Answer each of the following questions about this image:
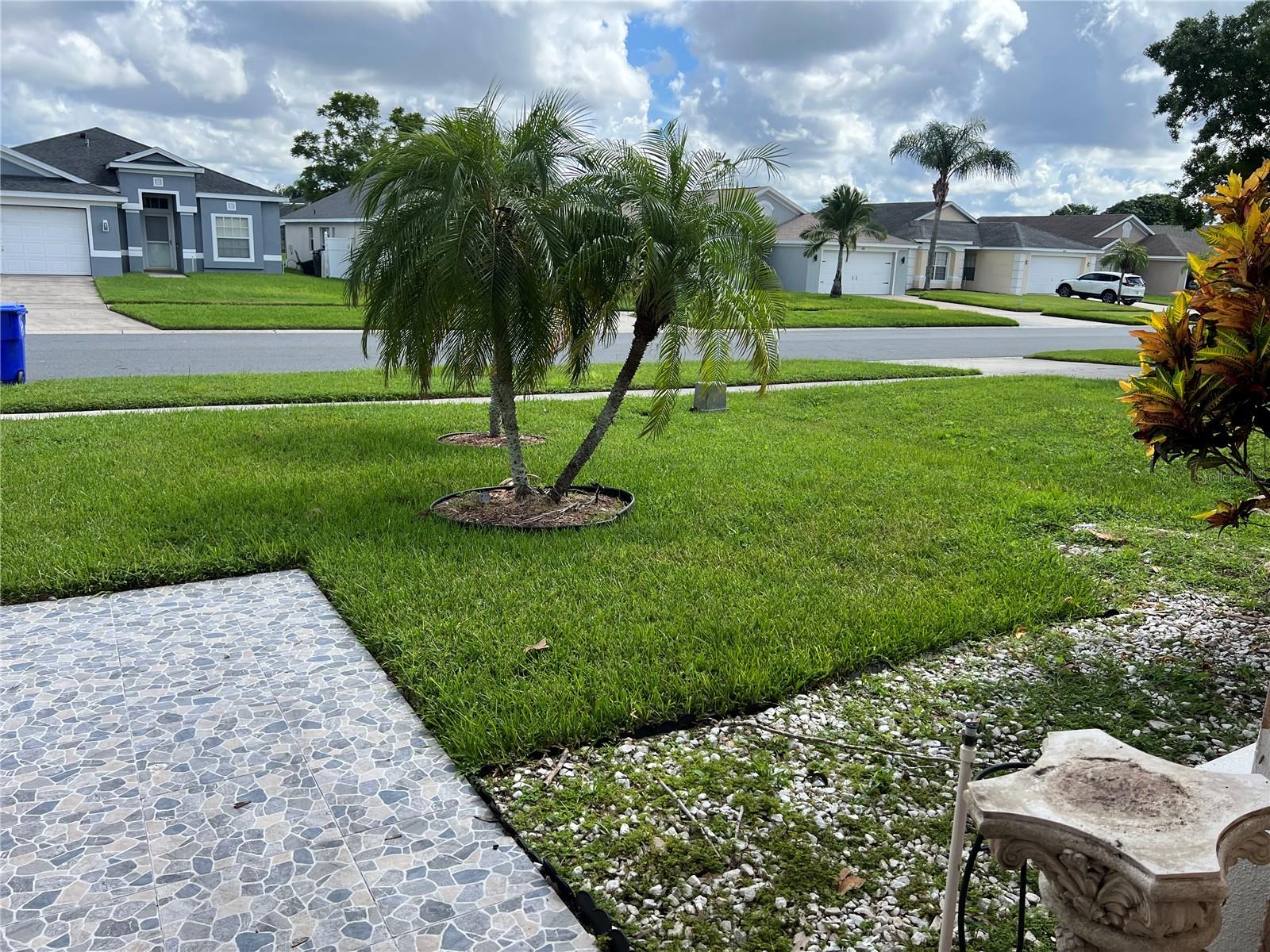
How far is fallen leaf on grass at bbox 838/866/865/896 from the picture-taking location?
3.12m

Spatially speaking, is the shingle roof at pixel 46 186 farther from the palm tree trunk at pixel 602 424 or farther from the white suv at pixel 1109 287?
the white suv at pixel 1109 287

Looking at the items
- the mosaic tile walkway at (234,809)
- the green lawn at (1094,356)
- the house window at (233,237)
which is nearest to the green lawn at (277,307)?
the house window at (233,237)

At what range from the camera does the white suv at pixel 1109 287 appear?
47.2 meters

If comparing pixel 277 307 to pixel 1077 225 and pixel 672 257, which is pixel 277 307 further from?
pixel 1077 225

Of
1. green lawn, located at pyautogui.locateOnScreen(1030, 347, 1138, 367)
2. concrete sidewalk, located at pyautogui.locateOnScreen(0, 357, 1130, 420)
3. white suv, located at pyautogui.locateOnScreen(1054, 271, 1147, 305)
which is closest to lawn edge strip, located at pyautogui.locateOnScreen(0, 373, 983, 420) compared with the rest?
concrete sidewalk, located at pyautogui.locateOnScreen(0, 357, 1130, 420)

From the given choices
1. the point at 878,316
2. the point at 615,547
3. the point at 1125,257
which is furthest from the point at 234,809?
the point at 1125,257

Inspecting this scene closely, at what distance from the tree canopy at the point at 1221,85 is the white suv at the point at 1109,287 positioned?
2972 centimetres

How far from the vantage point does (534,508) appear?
7289 millimetres

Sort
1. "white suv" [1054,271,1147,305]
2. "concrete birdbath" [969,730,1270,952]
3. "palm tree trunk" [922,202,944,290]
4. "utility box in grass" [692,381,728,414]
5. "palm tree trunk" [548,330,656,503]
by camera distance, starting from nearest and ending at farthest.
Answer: "concrete birdbath" [969,730,1270,952] < "palm tree trunk" [548,330,656,503] < "utility box in grass" [692,381,728,414] < "white suv" [1054,271,1147,305] < "palm tree trunk" [922,202,944,290]

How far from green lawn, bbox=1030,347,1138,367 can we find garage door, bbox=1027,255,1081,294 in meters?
31.0

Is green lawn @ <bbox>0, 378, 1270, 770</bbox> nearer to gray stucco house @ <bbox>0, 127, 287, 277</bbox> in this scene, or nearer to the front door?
gray stucco house @ <bbox>0, 127, 287, 277</bbox>

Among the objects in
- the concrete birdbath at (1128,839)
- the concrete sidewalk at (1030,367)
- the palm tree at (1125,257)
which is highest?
the palm tree at (1125,257)

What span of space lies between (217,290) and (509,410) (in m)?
26.0

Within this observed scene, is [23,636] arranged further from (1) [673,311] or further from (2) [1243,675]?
(2) [1243,675]
